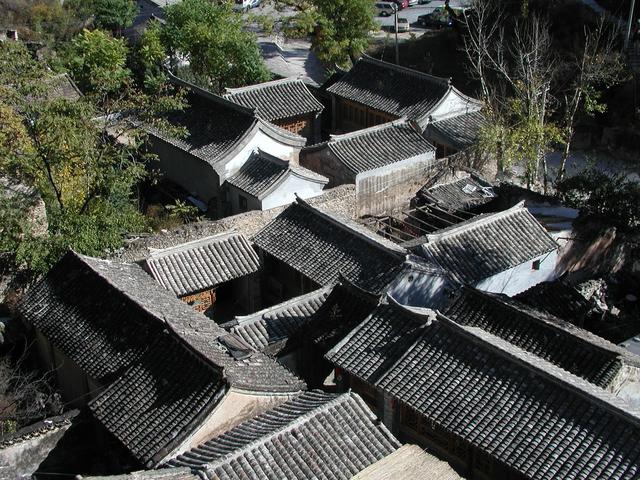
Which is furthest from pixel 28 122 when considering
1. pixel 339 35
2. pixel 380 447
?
pixel 339 35

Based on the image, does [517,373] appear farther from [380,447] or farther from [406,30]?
[406,30]

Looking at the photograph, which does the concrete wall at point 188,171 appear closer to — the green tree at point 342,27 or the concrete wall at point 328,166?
the concrete wall at point 328,166

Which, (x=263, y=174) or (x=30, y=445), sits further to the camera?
(x=263, y=174)

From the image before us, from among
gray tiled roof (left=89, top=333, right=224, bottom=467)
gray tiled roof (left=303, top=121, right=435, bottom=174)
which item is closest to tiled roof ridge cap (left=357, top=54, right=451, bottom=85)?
gray tiled roof (left=303, top=121, right=435, bottom=174)

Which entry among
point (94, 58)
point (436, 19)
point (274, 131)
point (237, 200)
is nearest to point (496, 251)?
point (237, 200)

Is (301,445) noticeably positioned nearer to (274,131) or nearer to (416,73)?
(274,131)

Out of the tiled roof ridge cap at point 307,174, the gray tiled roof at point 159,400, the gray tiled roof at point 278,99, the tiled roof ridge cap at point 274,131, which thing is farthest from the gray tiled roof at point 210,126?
the gray tiled roof at point 159,400
